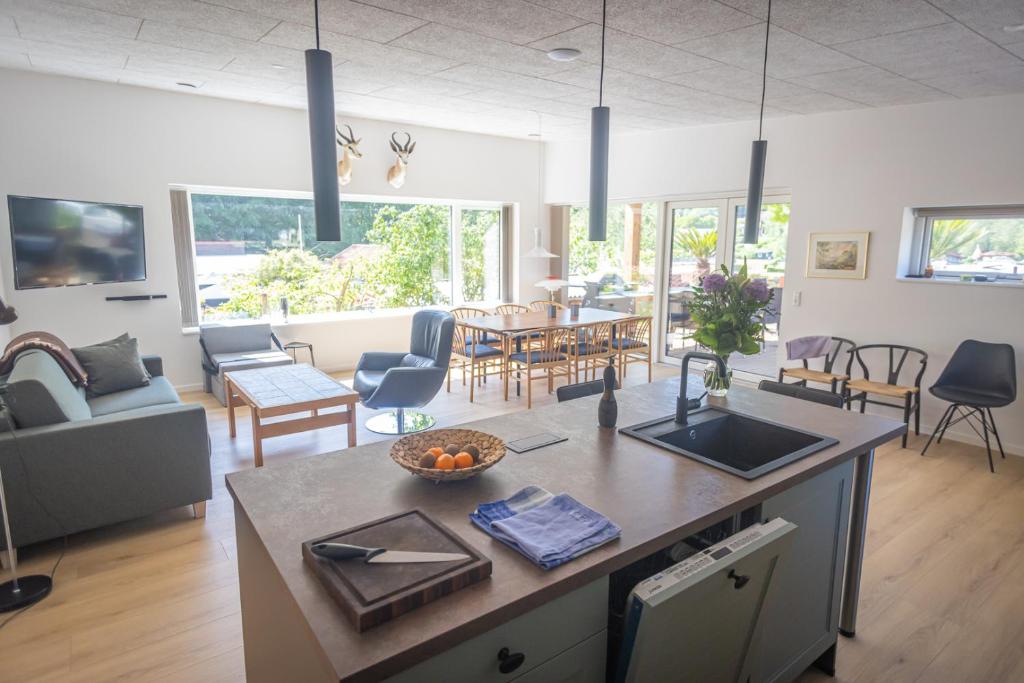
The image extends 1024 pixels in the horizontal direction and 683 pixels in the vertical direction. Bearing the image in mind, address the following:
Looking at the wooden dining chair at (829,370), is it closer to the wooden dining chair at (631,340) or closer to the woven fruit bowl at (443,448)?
the wooden dining chair at (631,340)

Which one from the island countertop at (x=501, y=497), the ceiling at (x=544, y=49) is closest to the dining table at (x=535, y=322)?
the ceiling at (x=544, y=49)

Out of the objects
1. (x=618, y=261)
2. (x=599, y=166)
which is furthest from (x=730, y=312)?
(x=618, y=261)

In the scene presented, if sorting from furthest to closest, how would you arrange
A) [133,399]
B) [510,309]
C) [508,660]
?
1. [510,309]
2. [133,399]
3. [508,660]

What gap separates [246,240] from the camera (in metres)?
6.09

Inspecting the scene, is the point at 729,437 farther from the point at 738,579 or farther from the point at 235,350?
the point at 235,350

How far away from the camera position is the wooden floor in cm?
219

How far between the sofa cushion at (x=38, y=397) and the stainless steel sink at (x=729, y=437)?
268cm

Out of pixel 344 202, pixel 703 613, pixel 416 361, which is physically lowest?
pixel 416 361

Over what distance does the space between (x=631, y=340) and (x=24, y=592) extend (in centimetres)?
517

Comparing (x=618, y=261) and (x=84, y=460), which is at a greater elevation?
(x=618, y=261)

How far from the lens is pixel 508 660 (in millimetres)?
1196

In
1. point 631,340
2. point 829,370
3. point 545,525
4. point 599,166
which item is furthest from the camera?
point 631,340

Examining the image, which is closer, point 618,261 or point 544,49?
point 544,49

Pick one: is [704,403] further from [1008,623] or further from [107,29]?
[107,29]
